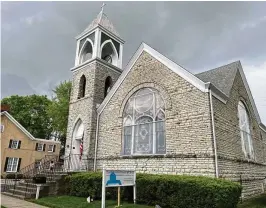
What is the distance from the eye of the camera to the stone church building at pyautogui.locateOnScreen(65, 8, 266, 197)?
10617mm

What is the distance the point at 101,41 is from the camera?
18891 mm

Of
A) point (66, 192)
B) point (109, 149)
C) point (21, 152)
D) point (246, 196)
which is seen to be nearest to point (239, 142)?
point (246, 196)

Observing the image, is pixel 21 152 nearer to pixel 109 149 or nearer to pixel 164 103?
pixel 109 149

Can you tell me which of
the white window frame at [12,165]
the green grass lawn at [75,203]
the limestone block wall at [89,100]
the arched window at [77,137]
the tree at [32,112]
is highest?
the tree at [32,112]

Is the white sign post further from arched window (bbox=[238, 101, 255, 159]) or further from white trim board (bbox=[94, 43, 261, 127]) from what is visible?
arched window (bbox=[238, 101, 255, 159])

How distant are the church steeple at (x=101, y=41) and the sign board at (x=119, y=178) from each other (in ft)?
37.3

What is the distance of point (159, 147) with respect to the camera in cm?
1192

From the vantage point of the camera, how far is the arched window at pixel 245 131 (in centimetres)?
1344

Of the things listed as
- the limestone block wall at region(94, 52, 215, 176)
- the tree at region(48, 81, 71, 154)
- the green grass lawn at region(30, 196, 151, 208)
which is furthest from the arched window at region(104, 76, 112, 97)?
the tree at region(48, 81, 71, 154)

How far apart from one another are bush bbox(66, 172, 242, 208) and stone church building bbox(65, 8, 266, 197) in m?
1.66

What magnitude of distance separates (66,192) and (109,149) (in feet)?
11.5

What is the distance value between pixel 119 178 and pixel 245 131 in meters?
9.27

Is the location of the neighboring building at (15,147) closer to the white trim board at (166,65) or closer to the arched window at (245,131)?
the white trim board at (166,65)

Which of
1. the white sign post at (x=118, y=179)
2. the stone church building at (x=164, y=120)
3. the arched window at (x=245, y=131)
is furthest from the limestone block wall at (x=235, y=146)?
the white sign post at (x=118, y=179)
